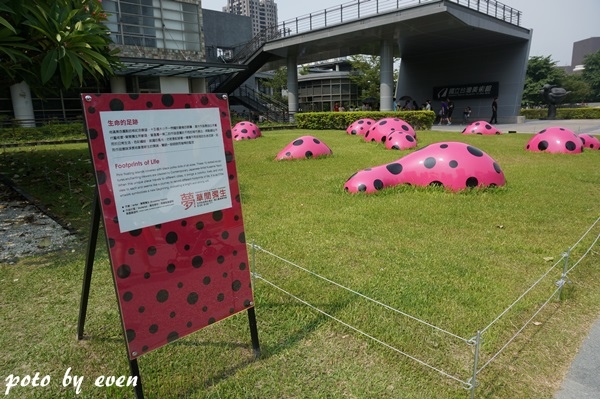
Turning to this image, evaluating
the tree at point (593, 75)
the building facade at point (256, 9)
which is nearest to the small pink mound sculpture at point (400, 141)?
the tree at point (593, 75)

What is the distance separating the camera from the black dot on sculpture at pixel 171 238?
2.62 m

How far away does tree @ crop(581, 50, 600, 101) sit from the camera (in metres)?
67.7

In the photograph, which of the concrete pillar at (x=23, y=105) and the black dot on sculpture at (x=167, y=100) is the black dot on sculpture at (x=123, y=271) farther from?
the concrete pillar at (x=23, y=105)

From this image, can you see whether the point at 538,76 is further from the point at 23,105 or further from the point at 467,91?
the point at 23,105

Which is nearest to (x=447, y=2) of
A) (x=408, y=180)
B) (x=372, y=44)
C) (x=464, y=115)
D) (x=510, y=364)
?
(x=372, y=44)

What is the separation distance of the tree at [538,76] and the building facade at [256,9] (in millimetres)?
77422

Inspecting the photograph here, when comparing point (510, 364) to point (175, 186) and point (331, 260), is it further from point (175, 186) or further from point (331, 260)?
point (175, 186)

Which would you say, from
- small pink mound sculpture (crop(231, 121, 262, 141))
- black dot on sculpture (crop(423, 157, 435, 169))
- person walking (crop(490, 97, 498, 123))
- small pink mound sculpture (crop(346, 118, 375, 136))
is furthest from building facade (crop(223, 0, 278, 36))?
black dot on sculpture (crop(423, 157, 435, 169))

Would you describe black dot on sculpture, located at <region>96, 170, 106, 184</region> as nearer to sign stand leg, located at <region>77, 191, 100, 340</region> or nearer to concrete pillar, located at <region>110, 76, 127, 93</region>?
sign stand leg, located at <region>77, 191, 100, 340</region>

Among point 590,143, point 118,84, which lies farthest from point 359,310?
point 118,84

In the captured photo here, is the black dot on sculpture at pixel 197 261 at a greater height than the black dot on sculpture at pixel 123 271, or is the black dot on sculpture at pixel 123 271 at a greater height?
the black dot on sculpture at pixel 123 271

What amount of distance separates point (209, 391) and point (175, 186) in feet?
4.53

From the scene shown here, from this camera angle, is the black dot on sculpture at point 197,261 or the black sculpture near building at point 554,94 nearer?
the black dot on sculpture at point 197,261

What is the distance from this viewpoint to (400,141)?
14055 millimetres
